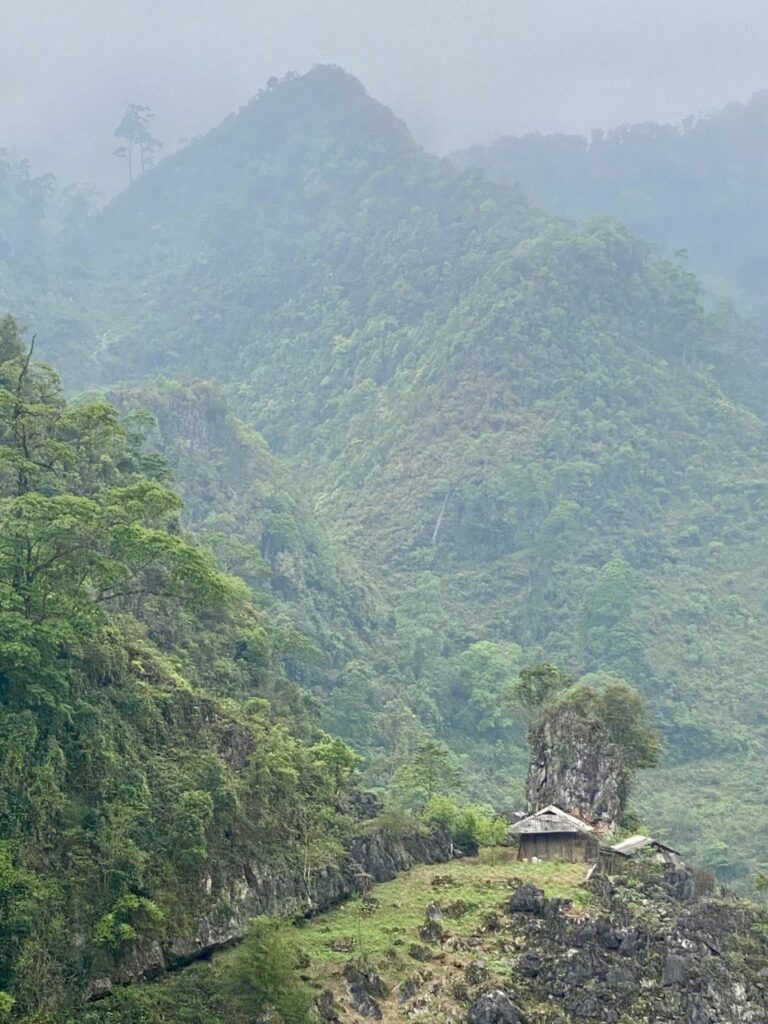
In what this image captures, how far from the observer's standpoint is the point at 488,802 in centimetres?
5581

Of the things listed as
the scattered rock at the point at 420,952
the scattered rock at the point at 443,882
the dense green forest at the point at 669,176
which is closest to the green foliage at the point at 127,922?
the scattered rock at the point at 420,952

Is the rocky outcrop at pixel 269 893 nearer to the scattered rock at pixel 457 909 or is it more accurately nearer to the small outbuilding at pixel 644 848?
the scattered rock at pixel 457 909

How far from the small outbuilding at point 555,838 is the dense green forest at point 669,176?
115 metres

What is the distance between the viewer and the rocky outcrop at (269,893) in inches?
1085

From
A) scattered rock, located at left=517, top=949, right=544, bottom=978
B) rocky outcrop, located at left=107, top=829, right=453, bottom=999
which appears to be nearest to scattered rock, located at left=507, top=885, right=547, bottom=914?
scattered rock, located at left=517, top=949, right=544, bottom=978

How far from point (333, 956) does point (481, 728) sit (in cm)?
3686

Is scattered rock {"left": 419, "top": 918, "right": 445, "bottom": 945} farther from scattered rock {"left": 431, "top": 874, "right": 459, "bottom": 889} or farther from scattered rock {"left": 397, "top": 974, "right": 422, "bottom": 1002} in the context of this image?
scattered rock {"left": 431, "top": 874, "right": 459, "bottom": 889}

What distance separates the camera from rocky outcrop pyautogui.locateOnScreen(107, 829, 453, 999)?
27.5 metres

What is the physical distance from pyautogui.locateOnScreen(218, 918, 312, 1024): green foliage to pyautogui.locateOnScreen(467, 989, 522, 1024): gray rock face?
353cm

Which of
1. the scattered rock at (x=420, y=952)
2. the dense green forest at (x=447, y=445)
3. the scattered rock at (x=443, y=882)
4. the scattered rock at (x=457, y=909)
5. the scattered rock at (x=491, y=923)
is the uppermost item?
the dense green forest at (x=447, y=445)

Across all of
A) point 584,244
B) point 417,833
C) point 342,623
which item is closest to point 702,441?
point 584,244

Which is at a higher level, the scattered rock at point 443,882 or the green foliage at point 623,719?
the green foliage at point 623,719

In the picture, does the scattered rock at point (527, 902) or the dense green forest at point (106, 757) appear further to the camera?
the scattered rock at point (527, 902)

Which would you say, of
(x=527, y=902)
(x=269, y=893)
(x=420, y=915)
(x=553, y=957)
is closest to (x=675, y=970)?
(x=553, y=957)
